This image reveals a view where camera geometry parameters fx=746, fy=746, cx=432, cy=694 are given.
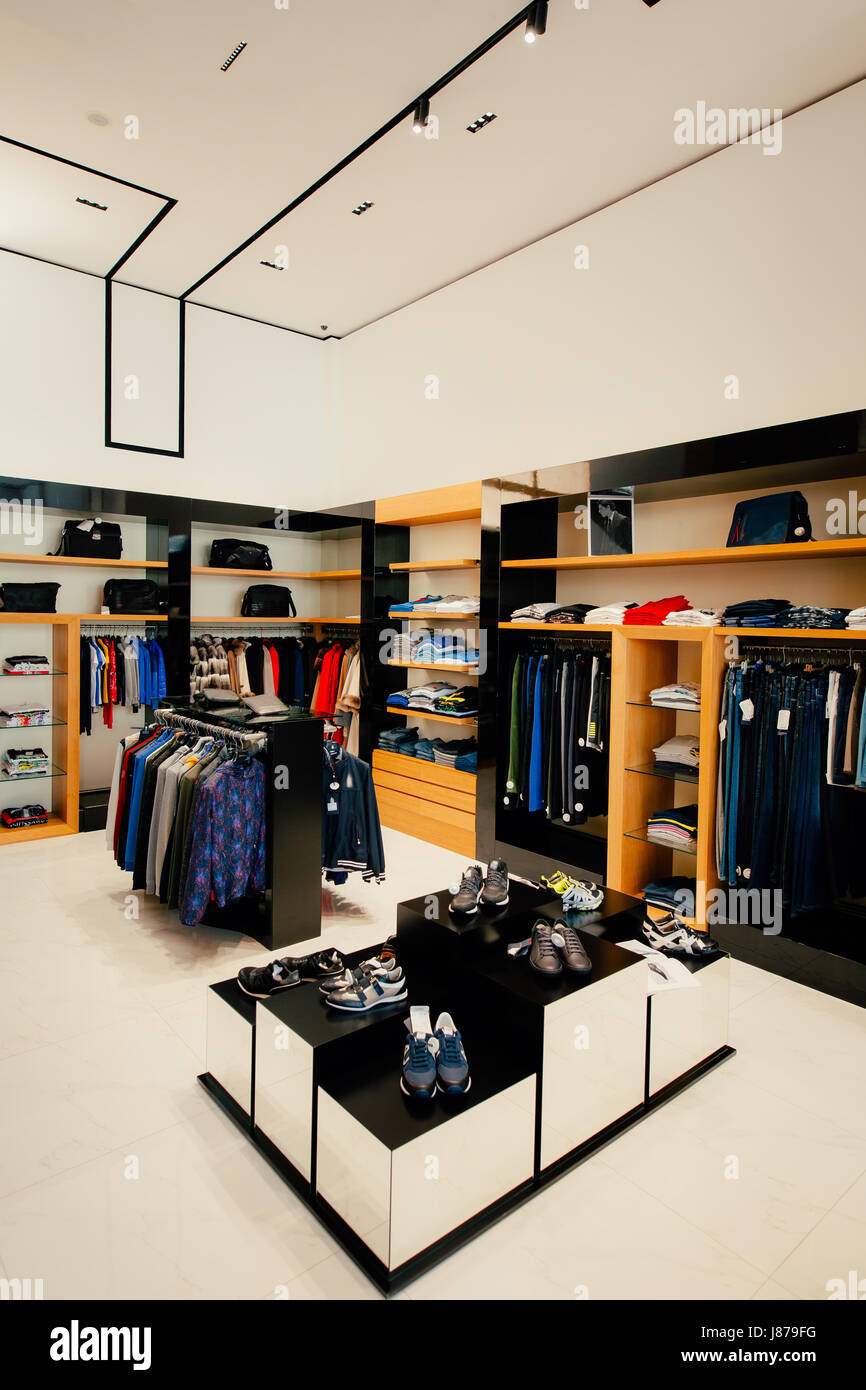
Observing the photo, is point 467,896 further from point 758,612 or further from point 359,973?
point 758,612

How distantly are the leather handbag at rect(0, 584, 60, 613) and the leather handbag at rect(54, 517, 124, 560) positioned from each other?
0.36 metres

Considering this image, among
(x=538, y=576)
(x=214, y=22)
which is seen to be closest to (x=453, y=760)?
(x=538, y=576)

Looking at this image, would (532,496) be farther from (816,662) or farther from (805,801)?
(805,801)

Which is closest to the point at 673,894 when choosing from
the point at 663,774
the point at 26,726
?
the point at 663,774

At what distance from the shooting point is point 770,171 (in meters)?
3.57

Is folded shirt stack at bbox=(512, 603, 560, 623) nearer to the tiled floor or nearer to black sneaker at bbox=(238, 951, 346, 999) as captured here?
the tiled floor

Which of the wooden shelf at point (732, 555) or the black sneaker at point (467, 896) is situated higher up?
the wooden shelf at point (732, 555)

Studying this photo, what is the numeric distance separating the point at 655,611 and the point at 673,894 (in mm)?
1426

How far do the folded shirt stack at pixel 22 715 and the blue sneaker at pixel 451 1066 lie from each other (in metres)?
4.23

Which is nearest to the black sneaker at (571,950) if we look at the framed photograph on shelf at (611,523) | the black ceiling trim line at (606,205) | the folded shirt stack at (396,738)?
the framed photograph on shelf at (611,523)

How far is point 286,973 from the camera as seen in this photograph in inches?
96.7

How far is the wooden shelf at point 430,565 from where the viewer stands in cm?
498

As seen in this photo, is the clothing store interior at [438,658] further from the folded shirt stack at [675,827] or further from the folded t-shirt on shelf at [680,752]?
the folded t-shirt on shelf at [680,752]

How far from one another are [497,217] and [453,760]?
3400mm
